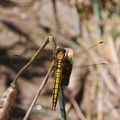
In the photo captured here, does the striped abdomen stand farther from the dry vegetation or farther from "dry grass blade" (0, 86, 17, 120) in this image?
the dry vegetation

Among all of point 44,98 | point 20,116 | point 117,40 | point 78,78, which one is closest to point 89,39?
point 117,40

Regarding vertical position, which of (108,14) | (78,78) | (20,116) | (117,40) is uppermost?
(108,14)

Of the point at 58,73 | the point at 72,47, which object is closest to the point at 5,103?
the point at 58,73

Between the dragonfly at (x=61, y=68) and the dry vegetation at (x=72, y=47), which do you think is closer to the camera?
the dragonfly at (x=61, y=68)

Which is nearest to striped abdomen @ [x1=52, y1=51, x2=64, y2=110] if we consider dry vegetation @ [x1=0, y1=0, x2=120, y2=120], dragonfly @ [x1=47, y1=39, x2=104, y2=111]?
dragonfly @ [x1=47, y1=39, x2=104, y2=111]

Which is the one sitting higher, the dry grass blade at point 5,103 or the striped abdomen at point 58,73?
the striped abdomen at point 58,73

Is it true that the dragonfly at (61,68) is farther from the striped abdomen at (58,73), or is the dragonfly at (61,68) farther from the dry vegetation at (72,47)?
the dry vegetation at (72,47)

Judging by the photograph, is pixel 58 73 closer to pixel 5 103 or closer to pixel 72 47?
pixel 5 103

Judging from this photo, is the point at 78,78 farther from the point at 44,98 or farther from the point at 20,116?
the point at 20,116

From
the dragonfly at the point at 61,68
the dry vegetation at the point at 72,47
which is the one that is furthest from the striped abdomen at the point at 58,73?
the dry vegetation at the point at 72,47
